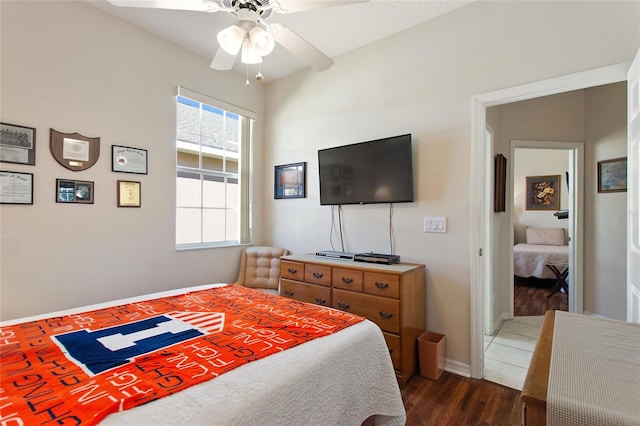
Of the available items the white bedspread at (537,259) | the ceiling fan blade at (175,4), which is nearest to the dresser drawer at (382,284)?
the ceiling fan blade at (175,4)

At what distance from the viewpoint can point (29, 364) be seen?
1079 millimetres

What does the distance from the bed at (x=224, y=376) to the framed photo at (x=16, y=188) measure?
1.10 meters

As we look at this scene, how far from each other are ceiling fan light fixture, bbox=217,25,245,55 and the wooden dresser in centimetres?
179

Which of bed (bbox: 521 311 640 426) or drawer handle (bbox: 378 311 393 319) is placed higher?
bed (bbox: 521 311 640 426)

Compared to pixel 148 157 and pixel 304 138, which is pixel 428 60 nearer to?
pixel 304 138

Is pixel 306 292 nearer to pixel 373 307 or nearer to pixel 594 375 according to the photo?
pixel 373 307

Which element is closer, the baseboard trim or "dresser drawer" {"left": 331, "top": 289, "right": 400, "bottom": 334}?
"dresser drawer" {"left": 331, "top": 289, "right": 400, "bottom": 334}

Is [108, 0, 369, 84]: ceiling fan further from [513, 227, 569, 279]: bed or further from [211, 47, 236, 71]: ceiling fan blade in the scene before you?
[513, 227, 569, 279]: bed

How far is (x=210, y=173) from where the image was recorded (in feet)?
11.4

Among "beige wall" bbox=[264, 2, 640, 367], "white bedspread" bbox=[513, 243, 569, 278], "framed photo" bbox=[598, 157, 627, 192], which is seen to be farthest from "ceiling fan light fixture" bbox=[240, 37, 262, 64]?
"white bedspread" bbox=[513, 243, 569, 278]

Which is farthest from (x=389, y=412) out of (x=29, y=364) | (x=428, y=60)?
(x=428, y=60)

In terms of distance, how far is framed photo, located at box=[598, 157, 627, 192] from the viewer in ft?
10.3

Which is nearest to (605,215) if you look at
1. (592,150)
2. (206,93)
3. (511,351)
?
(592,150)

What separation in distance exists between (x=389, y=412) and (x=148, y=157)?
2834 millimetres
